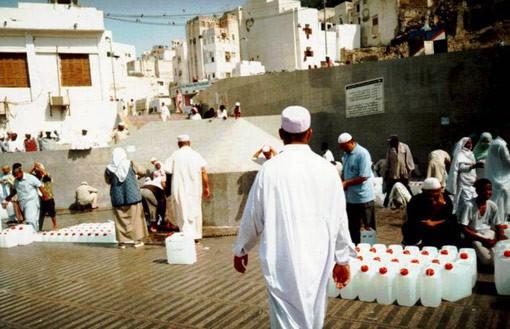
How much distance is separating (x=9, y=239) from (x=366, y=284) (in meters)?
7.18

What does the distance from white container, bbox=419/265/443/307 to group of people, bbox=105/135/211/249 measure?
3.66m

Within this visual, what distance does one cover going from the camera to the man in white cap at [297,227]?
97.3 inches

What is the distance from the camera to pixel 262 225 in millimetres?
2629

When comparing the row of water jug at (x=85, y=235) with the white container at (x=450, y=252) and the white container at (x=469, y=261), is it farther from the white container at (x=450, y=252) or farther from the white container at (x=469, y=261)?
the white container at (x=469, y=261)

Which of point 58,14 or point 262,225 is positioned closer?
point 262,225

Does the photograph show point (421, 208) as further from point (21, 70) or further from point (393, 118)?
point (21, 70)

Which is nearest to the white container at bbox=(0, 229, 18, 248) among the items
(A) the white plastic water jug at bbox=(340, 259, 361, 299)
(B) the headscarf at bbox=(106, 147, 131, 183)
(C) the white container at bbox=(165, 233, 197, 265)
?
(B) the headscarf at bbox=(106, 147, 131, 183)

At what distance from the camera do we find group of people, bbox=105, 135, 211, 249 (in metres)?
6.71

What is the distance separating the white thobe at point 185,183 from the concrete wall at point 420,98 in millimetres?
7832

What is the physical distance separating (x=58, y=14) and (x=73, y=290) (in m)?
18.9

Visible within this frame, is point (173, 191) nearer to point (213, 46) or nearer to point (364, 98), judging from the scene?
point (364, 98)

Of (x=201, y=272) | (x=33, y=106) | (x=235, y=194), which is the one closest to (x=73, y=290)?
(x=201, y=272)

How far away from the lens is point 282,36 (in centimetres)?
4706

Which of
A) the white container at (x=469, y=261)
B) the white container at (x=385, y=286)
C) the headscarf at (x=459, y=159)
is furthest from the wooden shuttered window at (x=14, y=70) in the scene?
→ the white container at (x=469, y=261)
